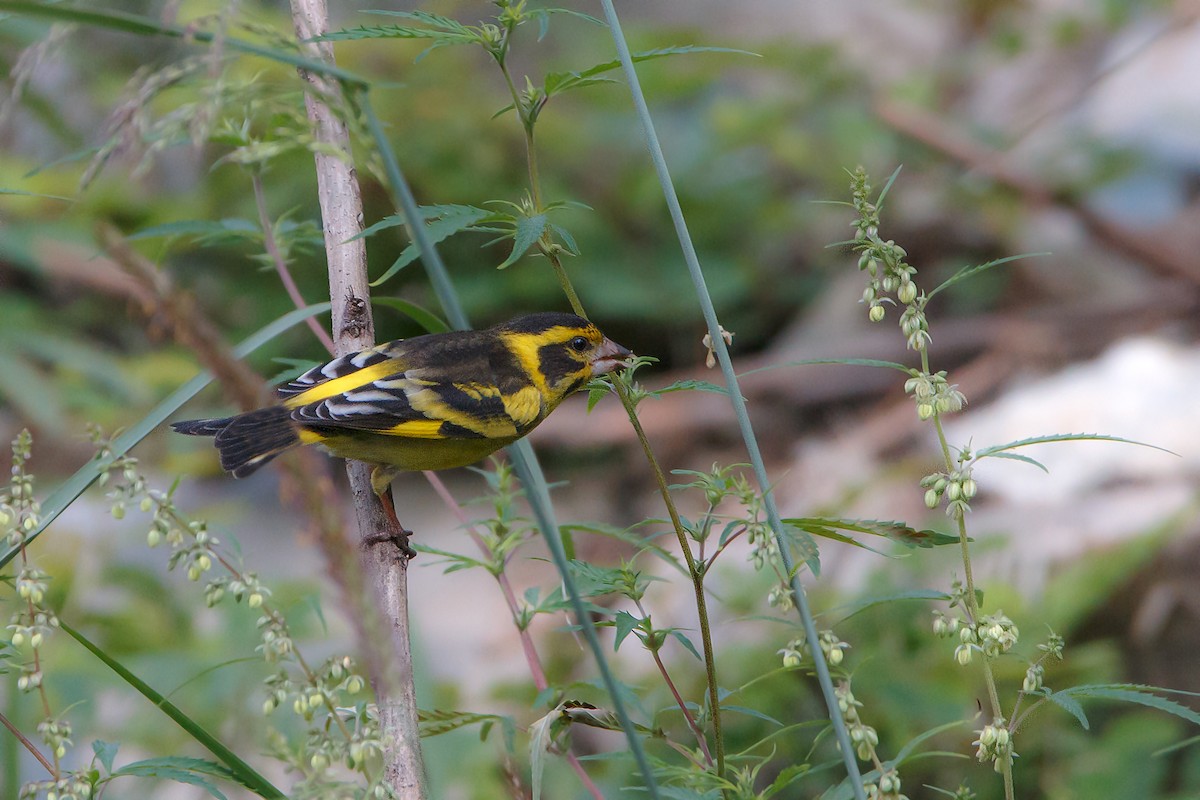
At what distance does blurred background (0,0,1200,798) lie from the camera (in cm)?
542

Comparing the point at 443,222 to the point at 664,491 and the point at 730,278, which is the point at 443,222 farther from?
the point at 730,278

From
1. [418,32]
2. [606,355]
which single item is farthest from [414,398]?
[418,32]

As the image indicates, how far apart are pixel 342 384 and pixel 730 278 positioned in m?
4.38

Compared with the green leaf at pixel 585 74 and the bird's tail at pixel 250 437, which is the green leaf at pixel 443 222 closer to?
the green leaf at pixel 585 74

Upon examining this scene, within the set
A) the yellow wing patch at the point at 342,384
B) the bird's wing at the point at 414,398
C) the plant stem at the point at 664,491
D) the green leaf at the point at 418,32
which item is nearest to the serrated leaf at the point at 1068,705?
the plant stem at the point at 664,491

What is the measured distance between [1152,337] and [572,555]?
5.39 metres

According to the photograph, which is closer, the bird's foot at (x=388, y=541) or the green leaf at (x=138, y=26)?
the green leaf at (x=138, y=26)

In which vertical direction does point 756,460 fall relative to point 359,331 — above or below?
below

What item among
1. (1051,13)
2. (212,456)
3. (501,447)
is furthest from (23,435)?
(1051,13)

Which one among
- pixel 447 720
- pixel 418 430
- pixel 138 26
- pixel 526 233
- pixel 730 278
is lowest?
pixel 447 720

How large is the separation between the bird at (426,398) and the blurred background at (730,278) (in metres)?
1.94

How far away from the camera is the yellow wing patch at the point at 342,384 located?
2586mm

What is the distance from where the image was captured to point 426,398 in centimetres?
271

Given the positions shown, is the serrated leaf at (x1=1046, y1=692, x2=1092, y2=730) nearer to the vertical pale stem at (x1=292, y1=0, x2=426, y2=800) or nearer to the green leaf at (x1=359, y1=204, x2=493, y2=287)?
the vertical pale stem at (x1=292, y1=0, x2=426, y2=800)
